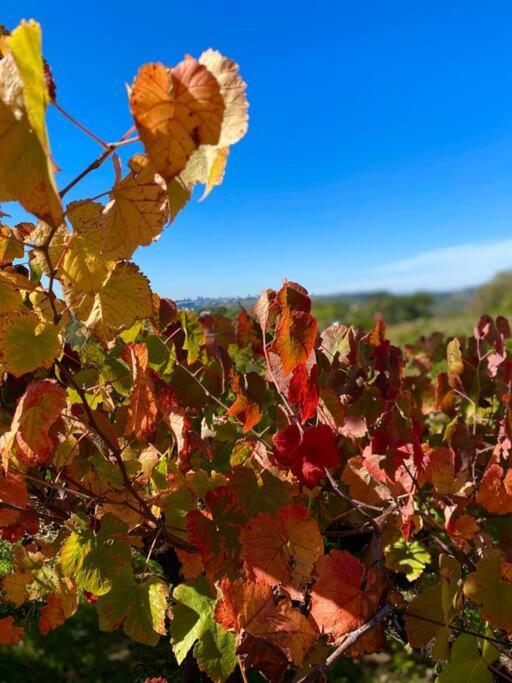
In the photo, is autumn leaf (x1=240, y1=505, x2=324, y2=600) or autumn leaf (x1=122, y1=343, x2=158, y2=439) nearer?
autumn leaf (x1=240, y1=505, x2=324, y2=600)

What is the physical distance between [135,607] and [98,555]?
0.34 ft

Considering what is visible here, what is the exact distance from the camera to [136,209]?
0.57 m

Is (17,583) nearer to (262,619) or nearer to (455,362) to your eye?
(262,619)

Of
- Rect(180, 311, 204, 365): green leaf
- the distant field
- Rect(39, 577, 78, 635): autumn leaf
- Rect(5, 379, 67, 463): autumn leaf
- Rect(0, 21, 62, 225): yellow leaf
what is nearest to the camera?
Rect(0, 21, 62, 225): yellow leaf

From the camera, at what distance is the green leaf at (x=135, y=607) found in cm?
88

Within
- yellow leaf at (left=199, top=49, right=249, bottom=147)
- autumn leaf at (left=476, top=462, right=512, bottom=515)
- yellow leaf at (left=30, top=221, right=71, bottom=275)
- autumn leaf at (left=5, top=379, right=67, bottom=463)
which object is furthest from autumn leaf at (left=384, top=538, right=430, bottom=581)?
yellow leaf at (left=199, top=49, right=249, bottom=147)

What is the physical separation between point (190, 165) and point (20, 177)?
160mm

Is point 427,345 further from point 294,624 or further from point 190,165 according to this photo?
point 190,165

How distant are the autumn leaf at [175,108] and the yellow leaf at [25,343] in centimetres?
32

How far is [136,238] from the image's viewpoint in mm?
582

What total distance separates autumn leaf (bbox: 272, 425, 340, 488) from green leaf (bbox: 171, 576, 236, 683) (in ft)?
0.86

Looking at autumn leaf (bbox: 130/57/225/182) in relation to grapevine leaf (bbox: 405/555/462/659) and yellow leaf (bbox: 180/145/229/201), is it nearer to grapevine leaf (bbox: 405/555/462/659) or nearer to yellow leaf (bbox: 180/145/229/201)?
yellow leaf (bbox: 180/145/229/201)

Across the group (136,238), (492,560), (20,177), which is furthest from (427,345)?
A: (20,177)

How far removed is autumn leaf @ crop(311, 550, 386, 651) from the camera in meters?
0.75
